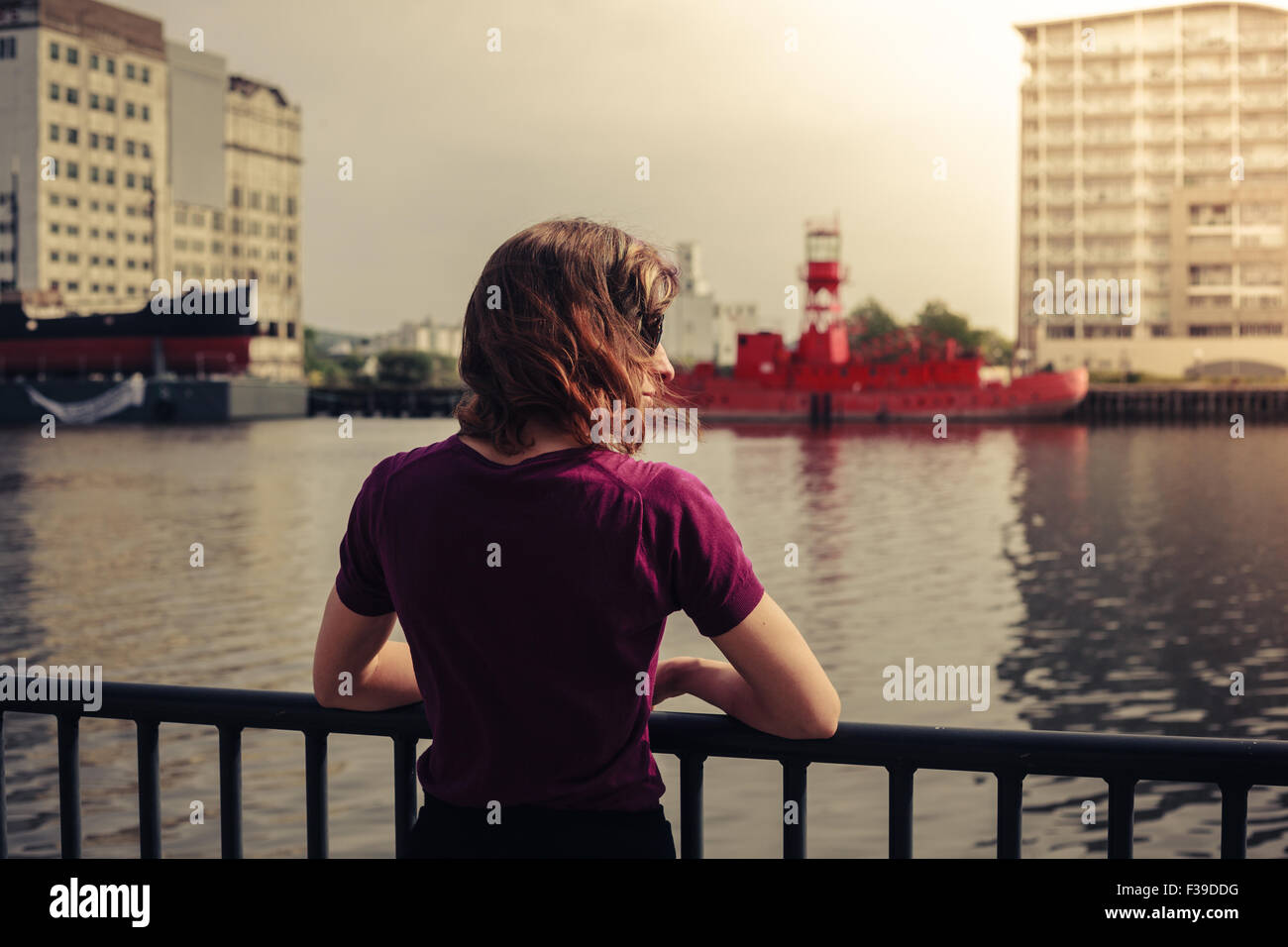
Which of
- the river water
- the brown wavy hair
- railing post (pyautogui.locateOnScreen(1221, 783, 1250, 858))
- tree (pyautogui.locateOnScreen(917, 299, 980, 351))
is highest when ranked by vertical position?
tree (pyautogui.locateOnScreen(917, 299, 980, 351))

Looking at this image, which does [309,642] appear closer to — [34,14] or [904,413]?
[904,413]

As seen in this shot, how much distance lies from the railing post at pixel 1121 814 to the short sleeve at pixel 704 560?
84 centimetres

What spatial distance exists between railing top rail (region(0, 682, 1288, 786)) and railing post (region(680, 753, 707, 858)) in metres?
0.08

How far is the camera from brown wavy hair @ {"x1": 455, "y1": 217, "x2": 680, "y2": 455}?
1929 millimetres

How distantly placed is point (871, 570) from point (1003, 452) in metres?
33.4

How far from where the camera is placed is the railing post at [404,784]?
2.64 meters

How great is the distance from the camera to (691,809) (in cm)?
255

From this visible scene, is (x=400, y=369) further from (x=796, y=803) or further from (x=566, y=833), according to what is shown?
(x=566, y=833)

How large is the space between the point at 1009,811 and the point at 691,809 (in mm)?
601

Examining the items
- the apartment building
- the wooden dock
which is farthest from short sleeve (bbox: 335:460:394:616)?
the apartment building

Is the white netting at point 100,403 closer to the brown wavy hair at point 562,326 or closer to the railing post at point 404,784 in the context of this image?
the railing post at point 404,784

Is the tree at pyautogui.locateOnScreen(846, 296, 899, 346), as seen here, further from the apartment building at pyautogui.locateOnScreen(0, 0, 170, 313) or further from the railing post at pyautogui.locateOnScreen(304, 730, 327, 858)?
the railing post at pyautogui.locateOnScreen(304, 730, 327, 858)

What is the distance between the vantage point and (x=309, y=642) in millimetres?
16312

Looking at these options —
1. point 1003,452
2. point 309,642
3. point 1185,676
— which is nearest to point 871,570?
point 1185,676
